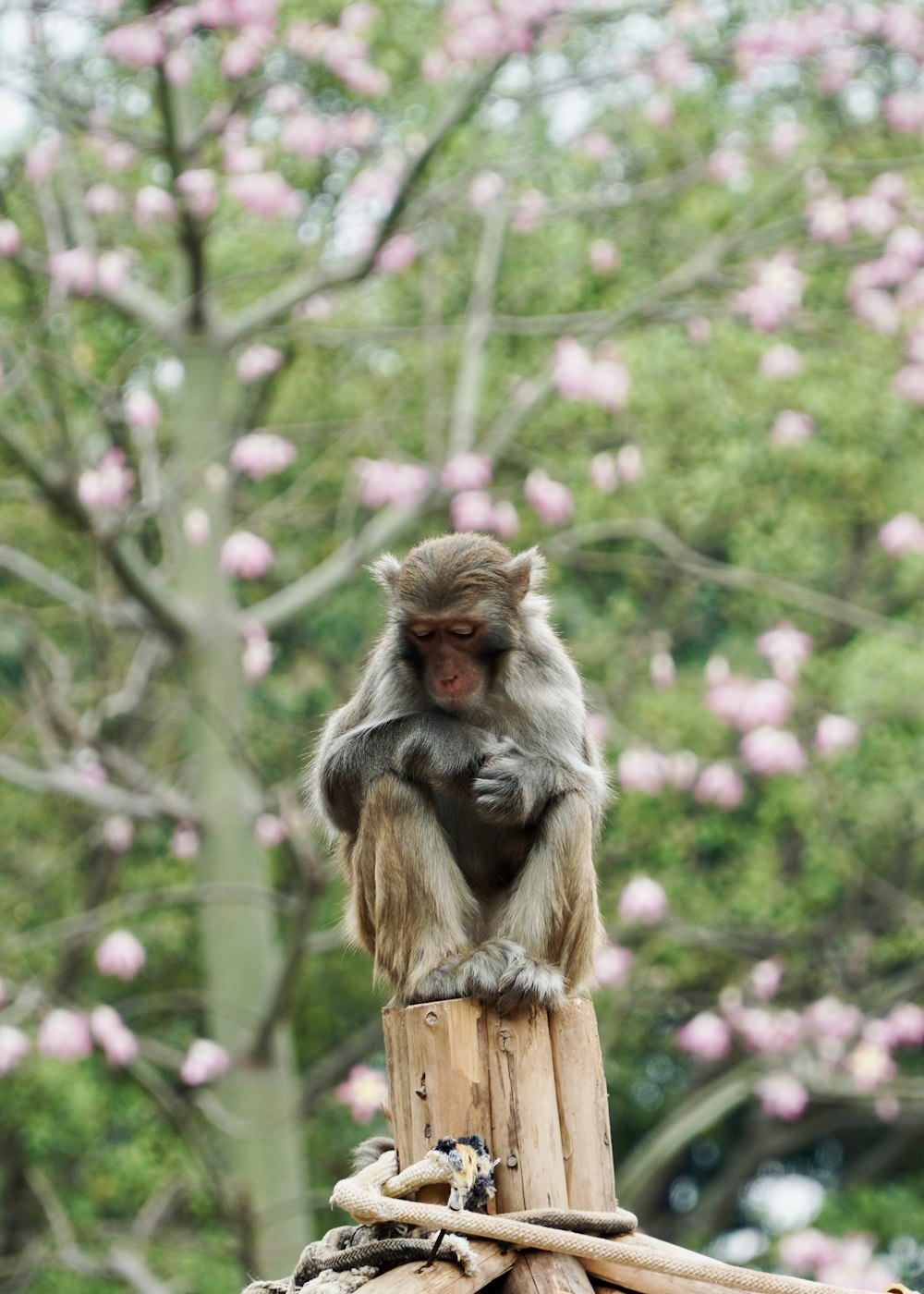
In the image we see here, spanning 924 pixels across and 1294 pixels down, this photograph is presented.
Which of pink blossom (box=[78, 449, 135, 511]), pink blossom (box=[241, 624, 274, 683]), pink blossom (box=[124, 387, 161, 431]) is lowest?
pink blossom (box=[241, 624, 274, 683])

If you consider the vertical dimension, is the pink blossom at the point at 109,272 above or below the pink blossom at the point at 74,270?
above

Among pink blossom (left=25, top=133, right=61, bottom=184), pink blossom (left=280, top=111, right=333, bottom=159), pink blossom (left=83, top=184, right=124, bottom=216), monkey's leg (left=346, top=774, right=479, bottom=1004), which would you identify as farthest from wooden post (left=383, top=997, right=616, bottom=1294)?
pink blossom (left=83, top=184, right=124, bottom=216)

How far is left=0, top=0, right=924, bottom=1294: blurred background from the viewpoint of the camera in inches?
465

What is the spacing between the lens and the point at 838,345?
14.6 metres

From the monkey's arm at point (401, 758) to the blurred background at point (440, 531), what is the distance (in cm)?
549

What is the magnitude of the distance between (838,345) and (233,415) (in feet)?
16.4

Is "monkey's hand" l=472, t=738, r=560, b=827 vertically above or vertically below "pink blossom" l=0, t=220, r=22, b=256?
below

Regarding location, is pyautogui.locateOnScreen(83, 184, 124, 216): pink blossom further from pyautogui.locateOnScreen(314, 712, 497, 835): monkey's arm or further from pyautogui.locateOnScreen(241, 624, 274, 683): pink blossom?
pyautogui.locateOnScreen(314, 712, 497, 835): monkey's arm

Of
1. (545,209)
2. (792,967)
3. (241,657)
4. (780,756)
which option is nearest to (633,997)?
(792,967)

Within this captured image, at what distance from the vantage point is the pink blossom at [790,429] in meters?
13.1

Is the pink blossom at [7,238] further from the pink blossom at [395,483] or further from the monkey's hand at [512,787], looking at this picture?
the monkey's hand at [512,787]

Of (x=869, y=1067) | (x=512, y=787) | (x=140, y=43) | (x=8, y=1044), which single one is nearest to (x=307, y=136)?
(x=140, y=43)

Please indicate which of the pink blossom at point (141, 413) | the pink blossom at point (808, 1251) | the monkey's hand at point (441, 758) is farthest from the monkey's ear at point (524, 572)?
the pink blossom at point (808, 1251)

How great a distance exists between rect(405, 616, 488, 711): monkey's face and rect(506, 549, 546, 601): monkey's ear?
181 mm
